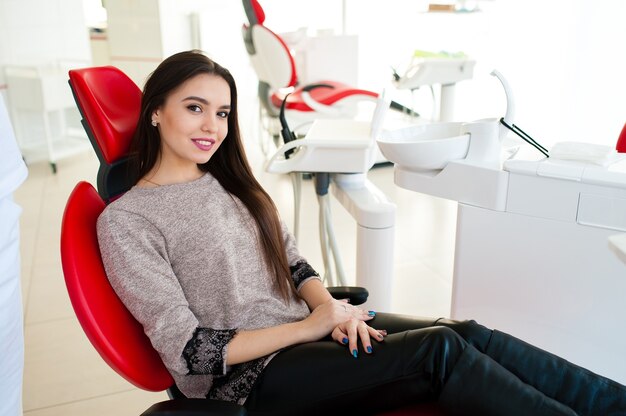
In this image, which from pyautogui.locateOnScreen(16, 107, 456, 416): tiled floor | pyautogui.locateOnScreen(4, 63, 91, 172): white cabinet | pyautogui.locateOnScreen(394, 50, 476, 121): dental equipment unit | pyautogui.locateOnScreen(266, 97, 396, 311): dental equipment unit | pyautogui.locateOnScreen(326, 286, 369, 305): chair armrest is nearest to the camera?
pyautogui.locateOnScreen(326, 286, 369, 305): chair armrest

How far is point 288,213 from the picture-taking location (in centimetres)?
337

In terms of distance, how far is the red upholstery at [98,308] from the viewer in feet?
3.21

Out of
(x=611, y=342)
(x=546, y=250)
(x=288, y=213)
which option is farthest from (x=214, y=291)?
(x=288, y=213)

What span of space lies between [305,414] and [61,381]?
3.91 ft

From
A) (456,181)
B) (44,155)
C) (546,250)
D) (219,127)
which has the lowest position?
(44,155)

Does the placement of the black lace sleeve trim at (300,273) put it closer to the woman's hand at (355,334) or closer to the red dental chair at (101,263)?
the red dental chair at (101,263)

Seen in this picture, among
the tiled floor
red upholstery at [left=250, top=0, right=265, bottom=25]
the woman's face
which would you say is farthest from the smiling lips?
red upholstery at [left=250, top=0, right=265, bottom=25]

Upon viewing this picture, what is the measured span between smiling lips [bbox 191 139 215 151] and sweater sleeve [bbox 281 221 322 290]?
28 cm

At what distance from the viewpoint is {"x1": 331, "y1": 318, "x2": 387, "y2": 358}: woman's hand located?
113 cm

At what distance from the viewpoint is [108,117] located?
4.05ft

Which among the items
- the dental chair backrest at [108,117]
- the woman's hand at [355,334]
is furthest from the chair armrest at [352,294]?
the dental chair backrest at [108,117]

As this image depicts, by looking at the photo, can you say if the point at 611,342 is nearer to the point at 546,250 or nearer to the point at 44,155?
the point at 546,250

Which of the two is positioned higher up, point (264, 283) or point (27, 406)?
point (264, 283)

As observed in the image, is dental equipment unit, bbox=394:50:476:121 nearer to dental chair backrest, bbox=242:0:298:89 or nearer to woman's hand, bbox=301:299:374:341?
dental chair backrest, bbox=242:0:298:89
